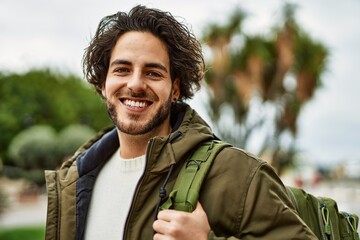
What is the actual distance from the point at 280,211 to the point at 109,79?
1.11m

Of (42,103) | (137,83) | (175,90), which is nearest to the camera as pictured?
(137,83)

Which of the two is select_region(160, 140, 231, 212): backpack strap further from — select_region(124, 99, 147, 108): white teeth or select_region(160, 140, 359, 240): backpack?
select_region(124, 99, 147, 108): white teeth

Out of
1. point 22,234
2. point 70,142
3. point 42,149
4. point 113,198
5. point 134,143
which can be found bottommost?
point 113,198

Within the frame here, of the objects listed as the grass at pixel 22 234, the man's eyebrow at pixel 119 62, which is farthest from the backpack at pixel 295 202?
the grass at pixel 22 234

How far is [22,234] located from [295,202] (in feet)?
45.2

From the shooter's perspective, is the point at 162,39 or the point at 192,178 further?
the point at 162,39

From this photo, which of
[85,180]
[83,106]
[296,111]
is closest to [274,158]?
[296,111]

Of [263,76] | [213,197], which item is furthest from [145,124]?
[263,76]

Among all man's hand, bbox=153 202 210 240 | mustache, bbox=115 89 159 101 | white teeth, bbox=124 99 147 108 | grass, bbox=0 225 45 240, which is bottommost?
man's hand, bbox=153 202 210 240

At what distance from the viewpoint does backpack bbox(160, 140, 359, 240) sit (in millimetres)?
2533

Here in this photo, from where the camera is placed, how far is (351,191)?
28047mm

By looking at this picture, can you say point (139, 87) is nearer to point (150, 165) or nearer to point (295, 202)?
point (150, 165)

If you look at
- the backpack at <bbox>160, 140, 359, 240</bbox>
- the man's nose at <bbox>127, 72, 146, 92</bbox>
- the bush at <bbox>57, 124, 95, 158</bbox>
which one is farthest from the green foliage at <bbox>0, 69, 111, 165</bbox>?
the backpack at <bbox>160, 140, 359, 240</bbox>

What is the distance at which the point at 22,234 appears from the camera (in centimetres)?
1555
